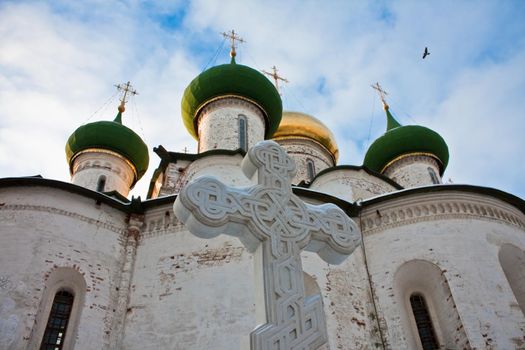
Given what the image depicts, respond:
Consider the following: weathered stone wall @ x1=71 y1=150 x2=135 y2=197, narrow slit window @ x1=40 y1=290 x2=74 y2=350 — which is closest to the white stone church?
narrow slit window @ x1=40 y1=290 x2=74 y2=350

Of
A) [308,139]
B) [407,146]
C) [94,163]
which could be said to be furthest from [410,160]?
[94,163]

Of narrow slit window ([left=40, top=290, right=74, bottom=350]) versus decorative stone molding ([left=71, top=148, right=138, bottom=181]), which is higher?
decorative stone molding ([left=71, top=148, right=138, bottom=181])

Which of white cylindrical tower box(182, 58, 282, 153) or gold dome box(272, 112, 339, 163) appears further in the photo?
gold dome box(272, 112, 339, 163)

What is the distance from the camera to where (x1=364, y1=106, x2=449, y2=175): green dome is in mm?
12375

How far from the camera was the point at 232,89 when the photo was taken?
11.5 meters

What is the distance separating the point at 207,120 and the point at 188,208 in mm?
8982

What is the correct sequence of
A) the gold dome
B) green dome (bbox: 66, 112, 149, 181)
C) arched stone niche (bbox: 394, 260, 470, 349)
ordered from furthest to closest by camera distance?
1. the gold dome
2. green dome (bbox: 66, 112, 149, 181)
3. arched stone niche (bbox: 394, 260, 470, 349)

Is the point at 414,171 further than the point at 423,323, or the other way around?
the point at 414,171

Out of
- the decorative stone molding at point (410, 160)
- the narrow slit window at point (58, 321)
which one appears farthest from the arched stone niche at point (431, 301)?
the decorative stone molding at point (410, 160)

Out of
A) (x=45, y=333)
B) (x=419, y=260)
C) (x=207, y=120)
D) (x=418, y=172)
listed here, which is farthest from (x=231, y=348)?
(x=418, y=172)

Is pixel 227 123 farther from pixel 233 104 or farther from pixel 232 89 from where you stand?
pixel 232 89

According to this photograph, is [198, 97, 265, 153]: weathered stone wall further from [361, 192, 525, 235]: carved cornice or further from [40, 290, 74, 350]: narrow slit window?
[40, 290, 74, 350]: narrow slit window

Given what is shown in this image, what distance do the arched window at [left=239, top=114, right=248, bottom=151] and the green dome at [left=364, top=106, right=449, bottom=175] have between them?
3565 millimetres

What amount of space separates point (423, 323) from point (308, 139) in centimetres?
848
